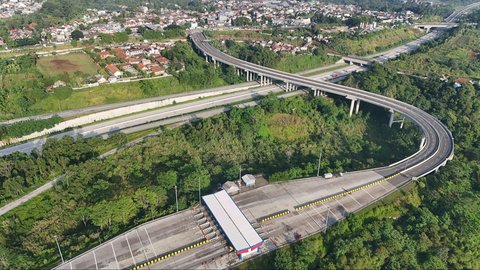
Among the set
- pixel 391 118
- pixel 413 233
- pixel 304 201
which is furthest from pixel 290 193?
pixel 391 118

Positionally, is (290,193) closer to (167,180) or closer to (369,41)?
(167,180)

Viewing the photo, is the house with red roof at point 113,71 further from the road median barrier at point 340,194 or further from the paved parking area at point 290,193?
the road median barrier at point 340,194

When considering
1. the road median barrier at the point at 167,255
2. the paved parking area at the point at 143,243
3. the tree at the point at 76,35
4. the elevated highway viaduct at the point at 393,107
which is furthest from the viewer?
the tree at the point at 76,35

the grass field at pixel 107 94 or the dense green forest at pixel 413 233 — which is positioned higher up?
the grass field at pixel 107 94

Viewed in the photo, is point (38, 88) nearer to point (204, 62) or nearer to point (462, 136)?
point (204, 62)

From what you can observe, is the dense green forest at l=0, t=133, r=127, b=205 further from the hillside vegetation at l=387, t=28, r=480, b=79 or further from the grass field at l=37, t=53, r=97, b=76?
the hillside vegetation at l=387, t=28, r=480, b=79

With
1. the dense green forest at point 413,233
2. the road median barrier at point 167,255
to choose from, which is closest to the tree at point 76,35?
the road median barrier at point 167,255

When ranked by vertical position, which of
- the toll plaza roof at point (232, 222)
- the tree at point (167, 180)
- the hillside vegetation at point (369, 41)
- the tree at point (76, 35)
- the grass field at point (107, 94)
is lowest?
the toll plaza roof at point (232, 222)

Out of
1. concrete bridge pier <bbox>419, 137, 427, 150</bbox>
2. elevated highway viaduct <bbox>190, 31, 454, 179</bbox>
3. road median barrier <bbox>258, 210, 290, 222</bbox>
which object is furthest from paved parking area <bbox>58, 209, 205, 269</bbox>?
concrete bridge pier <bbox>419, 137, 427, 150</bbox>
